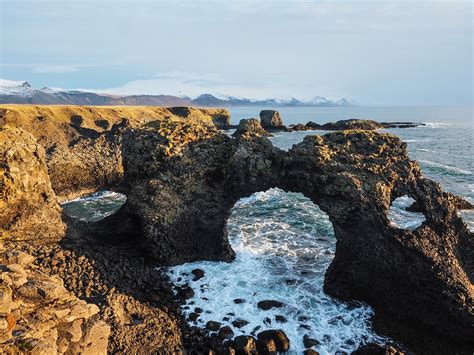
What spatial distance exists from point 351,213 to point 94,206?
32684 mm

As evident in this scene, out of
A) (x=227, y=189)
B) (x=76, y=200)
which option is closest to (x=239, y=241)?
(x=227, y=189)

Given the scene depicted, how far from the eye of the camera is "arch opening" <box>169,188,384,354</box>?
20500 millimetres

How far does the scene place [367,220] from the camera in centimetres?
2305

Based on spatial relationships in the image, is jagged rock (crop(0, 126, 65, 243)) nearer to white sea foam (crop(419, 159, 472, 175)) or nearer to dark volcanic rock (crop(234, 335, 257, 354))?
dark volcanic rock (crop(234, 335, 257, 354))

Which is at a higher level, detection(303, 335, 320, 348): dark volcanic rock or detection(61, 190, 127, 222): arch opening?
detection(61, 190, 127, 222): arch opening

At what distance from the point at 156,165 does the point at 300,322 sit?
15.2 metres

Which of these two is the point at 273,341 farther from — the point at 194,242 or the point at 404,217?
the point at 404,217

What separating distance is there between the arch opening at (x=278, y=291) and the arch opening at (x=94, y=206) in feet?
53.0

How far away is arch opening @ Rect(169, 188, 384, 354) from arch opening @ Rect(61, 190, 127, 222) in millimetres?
16166

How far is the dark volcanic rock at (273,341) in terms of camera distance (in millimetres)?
19047

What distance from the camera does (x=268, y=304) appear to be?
2259 cm

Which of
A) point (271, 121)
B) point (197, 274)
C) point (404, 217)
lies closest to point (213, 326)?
point (197, 274)

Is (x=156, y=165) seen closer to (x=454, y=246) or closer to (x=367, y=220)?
(x=367, y=220)

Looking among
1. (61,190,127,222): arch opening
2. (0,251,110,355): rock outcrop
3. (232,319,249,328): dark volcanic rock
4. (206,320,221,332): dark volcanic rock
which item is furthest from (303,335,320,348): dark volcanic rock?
(61,190,127,222): arch opening
